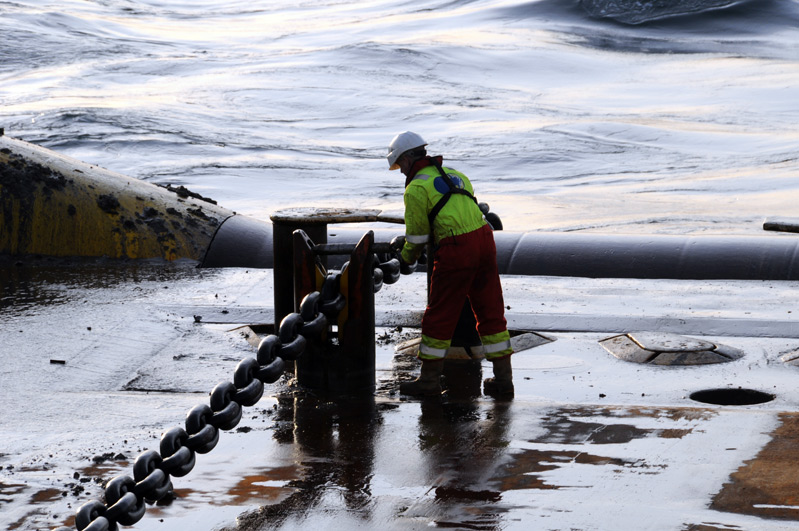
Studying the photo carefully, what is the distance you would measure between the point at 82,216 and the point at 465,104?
1745 cm

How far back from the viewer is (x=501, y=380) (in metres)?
5.30

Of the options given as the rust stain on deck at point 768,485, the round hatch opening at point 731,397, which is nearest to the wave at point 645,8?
the round hatch opening at point 731,397

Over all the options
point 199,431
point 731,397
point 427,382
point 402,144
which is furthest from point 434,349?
point 199,431

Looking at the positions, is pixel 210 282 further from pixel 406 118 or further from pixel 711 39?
pixel 711 39

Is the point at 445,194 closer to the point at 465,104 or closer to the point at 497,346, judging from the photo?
the point at 497,346

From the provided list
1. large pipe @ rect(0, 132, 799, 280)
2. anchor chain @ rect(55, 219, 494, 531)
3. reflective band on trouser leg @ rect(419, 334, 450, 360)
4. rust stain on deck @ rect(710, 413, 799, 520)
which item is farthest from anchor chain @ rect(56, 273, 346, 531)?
large pipe @ rect(0, 132, 799, 280)

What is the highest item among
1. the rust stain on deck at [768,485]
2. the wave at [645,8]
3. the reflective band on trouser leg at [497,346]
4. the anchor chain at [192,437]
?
the wave at [645,8]

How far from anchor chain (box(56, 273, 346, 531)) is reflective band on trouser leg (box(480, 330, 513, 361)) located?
1.02m

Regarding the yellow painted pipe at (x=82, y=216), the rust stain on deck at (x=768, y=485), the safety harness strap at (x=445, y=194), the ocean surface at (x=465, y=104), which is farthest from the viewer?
the ocean surface at (x=465, y=104)

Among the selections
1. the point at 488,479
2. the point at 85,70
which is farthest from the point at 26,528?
the point at 85,70

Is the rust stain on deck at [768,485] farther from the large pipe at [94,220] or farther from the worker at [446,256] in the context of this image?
the large pipe at [94,220]

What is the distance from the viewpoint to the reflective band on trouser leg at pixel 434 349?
5.18m

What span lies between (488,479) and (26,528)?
1706 mm

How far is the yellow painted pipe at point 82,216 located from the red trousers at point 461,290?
4552 mm
